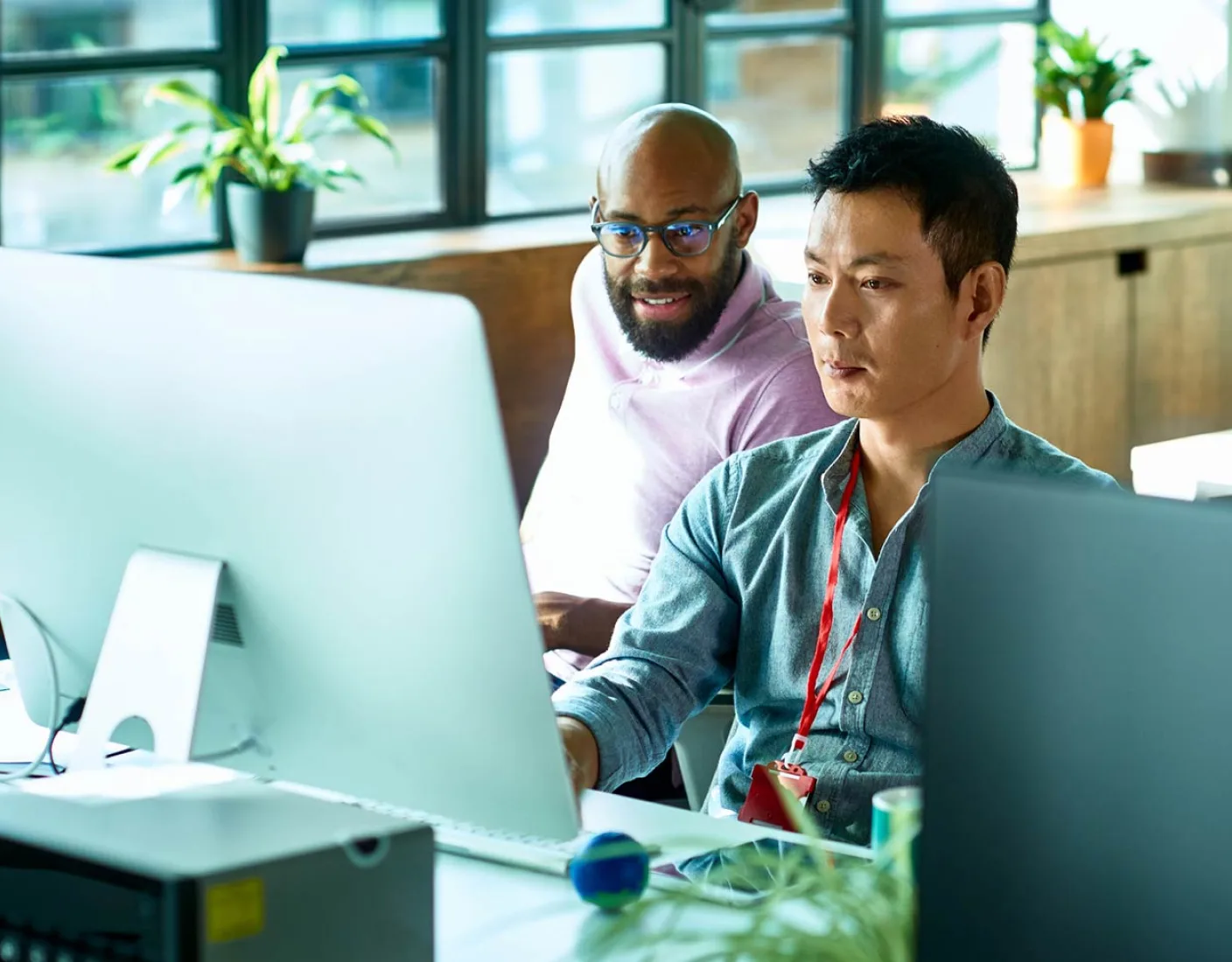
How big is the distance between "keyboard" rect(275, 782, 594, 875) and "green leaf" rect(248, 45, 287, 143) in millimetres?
2592

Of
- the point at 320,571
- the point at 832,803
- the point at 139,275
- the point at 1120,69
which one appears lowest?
the point at 832,803

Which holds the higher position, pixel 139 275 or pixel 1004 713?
pixel 139 275

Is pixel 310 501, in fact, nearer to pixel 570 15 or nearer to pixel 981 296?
pixel 981 296

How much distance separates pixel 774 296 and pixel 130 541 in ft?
4.80

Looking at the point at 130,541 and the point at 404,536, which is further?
the point at 130,541

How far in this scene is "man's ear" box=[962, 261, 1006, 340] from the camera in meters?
1.85

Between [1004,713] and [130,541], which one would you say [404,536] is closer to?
[130,541]

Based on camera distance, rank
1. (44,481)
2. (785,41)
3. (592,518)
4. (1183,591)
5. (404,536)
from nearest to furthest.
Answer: (1183,591) < (404,536) < (44,481) < (592,518) < (785,41)

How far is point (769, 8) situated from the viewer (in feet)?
16.9

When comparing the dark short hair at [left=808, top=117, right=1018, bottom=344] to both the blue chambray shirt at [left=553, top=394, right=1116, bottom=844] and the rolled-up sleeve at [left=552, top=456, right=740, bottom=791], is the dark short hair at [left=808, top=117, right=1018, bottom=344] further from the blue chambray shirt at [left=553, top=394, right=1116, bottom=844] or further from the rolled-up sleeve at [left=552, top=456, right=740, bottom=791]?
the rolled-up sleeve at [left=552, top=456, right=740, bottom=791]

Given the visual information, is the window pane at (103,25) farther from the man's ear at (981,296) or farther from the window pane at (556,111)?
the man's ear at (981,296)

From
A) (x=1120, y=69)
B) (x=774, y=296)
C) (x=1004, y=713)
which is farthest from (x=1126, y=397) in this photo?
(x=1004, y=713)

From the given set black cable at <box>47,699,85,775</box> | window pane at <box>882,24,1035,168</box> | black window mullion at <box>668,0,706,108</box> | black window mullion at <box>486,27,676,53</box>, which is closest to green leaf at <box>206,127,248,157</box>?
black window mullion at <box>486,27,676,53</box>

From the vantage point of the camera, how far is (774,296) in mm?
2658
